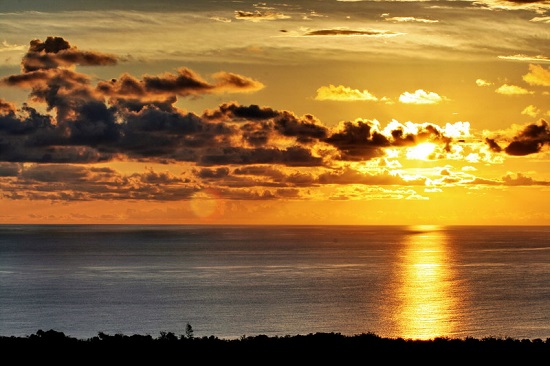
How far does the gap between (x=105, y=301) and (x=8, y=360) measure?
83858 millimetres

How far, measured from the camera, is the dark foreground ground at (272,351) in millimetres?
39188

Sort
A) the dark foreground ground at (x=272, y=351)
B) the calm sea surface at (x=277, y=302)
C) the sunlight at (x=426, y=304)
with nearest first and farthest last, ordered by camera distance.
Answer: the dark foreground ground at (x=272, y=351), the sunlight at (x=426, y=304), the calm sea surface at (x=277, y=302)

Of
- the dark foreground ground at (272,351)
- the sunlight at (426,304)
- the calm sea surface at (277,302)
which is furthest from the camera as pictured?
the calm sea surface at (277,302)

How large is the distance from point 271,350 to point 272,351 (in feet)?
0.84

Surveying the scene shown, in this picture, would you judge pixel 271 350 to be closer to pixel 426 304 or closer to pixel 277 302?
pixel 277 302

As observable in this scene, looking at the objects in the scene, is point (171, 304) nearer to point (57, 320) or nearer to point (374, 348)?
point (57, 320)

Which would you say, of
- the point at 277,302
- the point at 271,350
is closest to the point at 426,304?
the point at 277,302

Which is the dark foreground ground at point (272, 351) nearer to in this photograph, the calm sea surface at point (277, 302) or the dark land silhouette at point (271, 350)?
the dark land silhouette at point (271, 350)

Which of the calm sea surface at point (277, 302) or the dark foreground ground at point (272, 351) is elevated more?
the dark foreground ground at point (272, 351)

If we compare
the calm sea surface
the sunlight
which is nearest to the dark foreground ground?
the sunlight

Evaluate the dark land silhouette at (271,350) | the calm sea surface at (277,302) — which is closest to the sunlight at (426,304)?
the calm sea surface at (277,302)

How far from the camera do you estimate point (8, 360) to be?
1522 inches

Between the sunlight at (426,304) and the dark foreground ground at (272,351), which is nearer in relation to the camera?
the dark foreground ground at (272,351)

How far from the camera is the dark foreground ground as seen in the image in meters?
39.2
